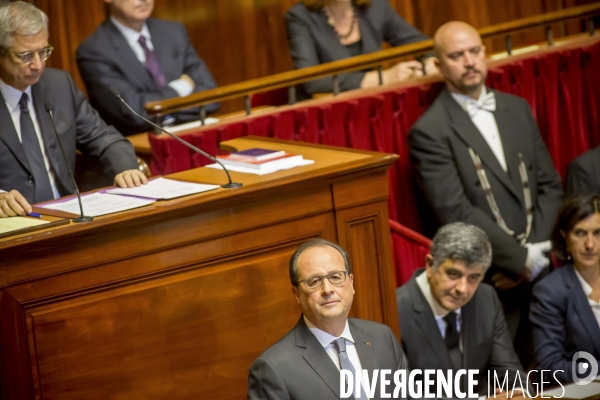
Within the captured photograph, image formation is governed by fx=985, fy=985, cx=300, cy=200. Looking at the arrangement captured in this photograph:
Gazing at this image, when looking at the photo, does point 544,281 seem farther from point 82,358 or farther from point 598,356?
point 82,358

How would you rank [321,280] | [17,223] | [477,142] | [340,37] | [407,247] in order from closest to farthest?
1. [321,280]
2. [17,223]
3. [407,247]
4. [477,142]
5. [340,37]

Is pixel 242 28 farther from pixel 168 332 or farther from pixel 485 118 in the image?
pixel 168 332

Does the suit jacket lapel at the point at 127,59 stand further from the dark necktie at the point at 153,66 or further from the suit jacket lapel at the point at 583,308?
the suit jacket lapel at the point at 583,308

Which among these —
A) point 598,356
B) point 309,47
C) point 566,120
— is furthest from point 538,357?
point 309,47

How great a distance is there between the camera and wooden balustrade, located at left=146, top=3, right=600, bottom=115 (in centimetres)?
349

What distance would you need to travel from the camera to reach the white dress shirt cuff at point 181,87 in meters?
3.94

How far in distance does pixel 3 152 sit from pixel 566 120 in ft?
7.85

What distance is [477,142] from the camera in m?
3.72

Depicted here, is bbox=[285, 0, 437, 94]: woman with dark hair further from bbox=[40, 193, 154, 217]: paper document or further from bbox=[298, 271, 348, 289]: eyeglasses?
bbox=[298, 271, 348, 289]: eyeglasses

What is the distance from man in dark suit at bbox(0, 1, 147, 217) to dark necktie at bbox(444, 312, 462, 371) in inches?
43.8

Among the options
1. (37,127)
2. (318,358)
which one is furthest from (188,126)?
(318,358)

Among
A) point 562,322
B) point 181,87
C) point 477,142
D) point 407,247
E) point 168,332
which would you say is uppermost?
point 181,87

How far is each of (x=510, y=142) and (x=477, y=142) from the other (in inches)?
6.1

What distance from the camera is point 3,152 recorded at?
2844mm
